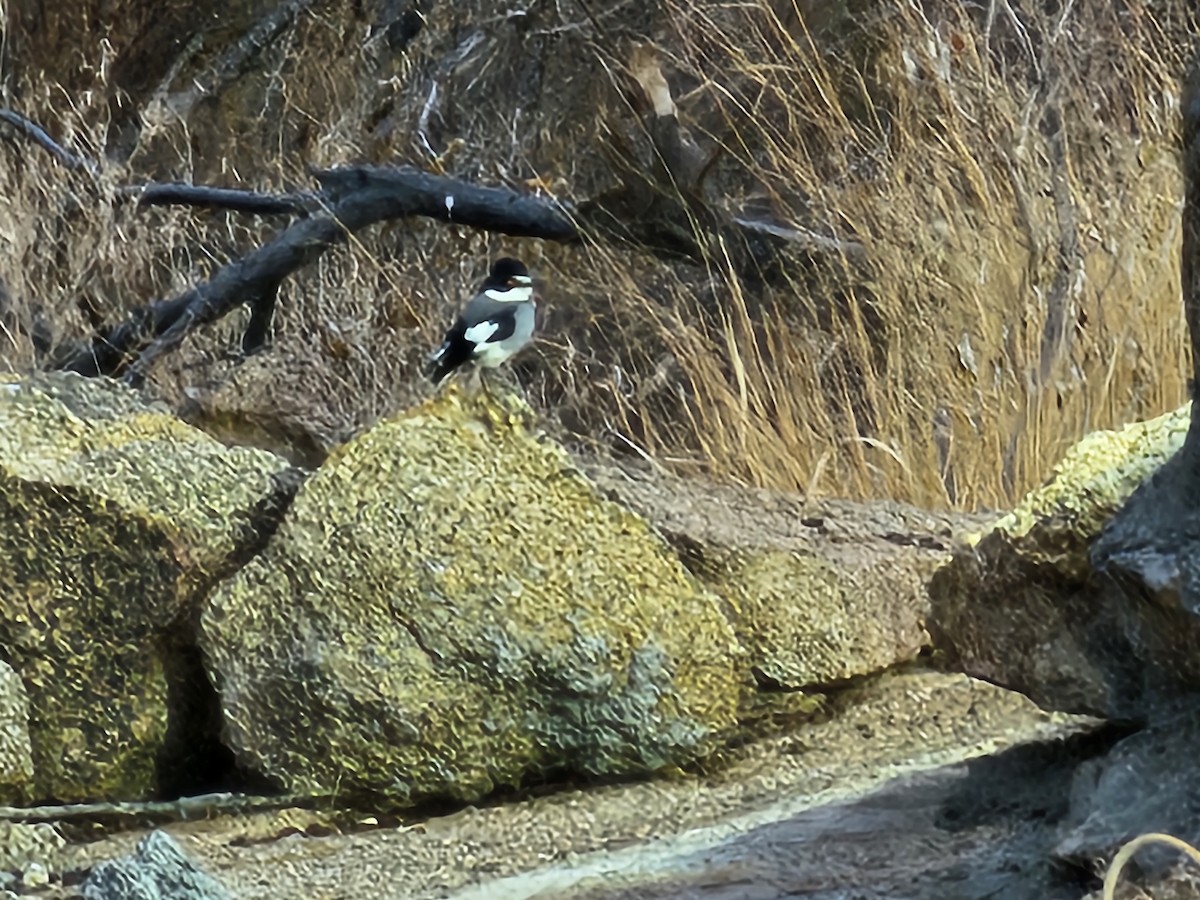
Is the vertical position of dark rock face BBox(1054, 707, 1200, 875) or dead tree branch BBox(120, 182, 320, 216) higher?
dead tree branch BBox(120, 182, 320, 216)

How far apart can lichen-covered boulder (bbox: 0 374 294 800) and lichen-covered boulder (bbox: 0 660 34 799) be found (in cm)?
3

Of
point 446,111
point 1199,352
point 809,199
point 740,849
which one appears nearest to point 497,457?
point 740,849

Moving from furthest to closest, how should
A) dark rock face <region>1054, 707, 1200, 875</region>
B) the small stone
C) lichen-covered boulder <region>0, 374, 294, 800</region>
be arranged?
lichen-covered boulder <region>0, 374, 294, 800</region> < the small stone < dark rock face <region>1054, 707, 1200, 875</region>

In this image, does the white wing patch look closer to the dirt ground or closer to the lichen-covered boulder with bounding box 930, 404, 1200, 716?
the dirt ground

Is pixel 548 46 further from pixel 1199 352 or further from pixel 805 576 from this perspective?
pixel 1199 352

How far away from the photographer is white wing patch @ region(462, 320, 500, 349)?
277cm

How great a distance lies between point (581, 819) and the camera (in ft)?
8.05

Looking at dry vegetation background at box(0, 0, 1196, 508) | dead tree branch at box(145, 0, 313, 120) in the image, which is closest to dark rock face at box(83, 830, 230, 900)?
dry vegetation background at box(0, 0, 1196, 508)

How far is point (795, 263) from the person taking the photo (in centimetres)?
453

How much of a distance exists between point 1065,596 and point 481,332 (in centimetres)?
103

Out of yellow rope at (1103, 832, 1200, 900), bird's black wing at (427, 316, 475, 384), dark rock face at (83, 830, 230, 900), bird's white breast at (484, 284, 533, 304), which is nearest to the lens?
yellow rope at (1103, 832, 1200, 900)

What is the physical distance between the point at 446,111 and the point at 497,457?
3.75 meters

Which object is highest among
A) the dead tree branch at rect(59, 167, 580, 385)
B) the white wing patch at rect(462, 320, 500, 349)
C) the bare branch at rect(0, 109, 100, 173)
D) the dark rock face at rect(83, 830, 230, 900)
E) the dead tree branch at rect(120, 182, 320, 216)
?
the bare branch at rect(0, 109, 100, 173)

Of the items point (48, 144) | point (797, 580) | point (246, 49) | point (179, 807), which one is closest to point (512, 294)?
point (797, 580)
